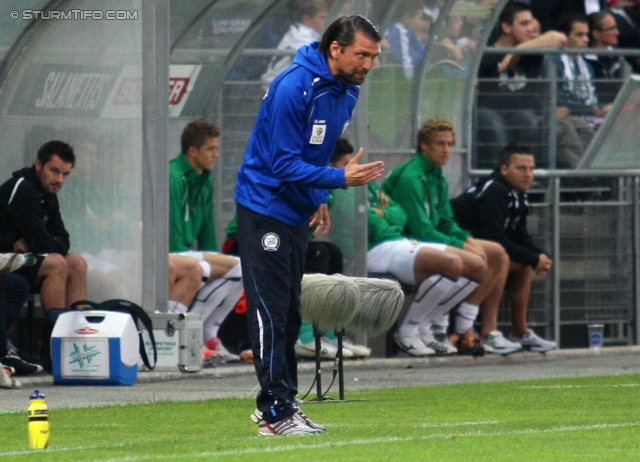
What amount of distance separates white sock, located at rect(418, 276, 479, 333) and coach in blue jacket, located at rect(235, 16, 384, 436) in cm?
597

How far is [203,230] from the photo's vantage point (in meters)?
12.5

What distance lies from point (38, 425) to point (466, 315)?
23.8 ft

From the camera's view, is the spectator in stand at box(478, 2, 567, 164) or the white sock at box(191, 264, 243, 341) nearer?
the white sock at box(191, 264, 243, 341)

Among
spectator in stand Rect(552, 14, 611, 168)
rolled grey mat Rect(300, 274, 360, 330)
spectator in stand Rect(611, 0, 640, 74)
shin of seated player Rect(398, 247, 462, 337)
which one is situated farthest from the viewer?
spectator in stand Rect(611, 0, 640, 74)

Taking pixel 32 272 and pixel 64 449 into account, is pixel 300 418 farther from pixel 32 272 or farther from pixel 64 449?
pixel 32 272

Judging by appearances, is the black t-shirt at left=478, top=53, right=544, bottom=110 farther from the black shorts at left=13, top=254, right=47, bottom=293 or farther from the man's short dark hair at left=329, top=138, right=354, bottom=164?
the black shorts at left=13, top=254, right=47, bottom=293

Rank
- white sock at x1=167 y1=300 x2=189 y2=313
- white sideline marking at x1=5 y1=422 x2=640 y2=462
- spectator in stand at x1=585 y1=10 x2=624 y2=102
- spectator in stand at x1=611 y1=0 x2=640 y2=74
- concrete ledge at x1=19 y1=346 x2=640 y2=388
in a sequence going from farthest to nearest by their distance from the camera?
spectator in stand at x1=611 y1=0 x2=640 y2=74
spectator in stand at x1=585 y1=10 x2=624 y2=102
white sock at x1=167 y1=300 x2=189 y2=313
concrete ledge at x1=19 y1=346 x2=640 y2=388
white sideline marking at x1=5 y1=422 x2=640 y2=462

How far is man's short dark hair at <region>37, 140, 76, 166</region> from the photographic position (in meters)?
10.7

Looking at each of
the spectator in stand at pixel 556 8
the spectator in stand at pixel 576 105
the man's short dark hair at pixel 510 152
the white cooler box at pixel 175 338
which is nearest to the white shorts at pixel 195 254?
the white cooler box at pixel 175 338

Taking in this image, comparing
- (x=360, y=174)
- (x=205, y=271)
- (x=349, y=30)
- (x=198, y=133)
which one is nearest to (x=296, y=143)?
(x=360, y=174)

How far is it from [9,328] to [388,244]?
336 cm

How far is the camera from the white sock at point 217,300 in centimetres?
1181

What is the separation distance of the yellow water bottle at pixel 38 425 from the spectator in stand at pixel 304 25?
284 inches

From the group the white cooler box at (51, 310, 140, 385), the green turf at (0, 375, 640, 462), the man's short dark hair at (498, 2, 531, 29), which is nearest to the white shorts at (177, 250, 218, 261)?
the white cooler box at (51, 310, 140, 385)
